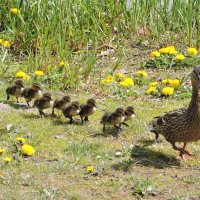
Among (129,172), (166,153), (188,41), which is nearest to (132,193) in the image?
(129,172)

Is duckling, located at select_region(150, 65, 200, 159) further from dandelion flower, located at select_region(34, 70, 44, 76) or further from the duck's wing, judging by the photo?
dandelion flower, located at select_region(34, 70, 44, 76)

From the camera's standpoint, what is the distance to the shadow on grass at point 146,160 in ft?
24.5

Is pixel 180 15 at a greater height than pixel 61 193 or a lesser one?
greater

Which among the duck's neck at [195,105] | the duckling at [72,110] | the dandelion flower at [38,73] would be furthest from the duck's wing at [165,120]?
the dandelion flower at [38,73]

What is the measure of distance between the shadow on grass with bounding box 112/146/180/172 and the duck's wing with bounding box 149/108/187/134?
0.80 ft

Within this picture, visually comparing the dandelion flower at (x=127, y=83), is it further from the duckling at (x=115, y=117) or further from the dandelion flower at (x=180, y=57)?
the duckling at (x=115, y=117)

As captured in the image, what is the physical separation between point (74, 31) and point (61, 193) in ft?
15.9

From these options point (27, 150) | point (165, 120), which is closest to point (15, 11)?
point (27, 150)

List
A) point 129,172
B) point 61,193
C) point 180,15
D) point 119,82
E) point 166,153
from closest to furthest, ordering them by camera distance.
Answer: point 61,193, point 129,172, point 166,153, point 119,82, point 180,15

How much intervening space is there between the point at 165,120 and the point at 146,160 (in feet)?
1.59

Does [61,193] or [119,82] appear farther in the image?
[119,82]

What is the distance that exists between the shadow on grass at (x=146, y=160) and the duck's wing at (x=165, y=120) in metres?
0.24

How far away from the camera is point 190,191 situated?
693 centimetres

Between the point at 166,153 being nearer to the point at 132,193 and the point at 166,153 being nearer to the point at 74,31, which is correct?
the point at 132,193
